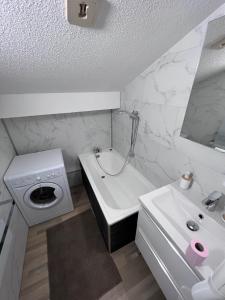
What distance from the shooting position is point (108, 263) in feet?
4.28

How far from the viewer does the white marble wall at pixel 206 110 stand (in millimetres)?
830

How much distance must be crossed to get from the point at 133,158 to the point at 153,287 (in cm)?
135

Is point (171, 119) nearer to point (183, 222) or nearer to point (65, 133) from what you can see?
point (183, 222)

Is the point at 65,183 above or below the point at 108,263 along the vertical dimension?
above

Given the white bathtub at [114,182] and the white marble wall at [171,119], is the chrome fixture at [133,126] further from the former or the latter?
the white bathtub at [114,182]

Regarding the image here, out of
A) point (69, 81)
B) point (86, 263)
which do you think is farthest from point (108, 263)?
point (69, 81)

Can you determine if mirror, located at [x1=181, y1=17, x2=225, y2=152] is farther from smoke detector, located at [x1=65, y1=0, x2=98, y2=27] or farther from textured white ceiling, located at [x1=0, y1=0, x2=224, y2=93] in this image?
smoke detector, located at [x1=65, y1=0, x2=98, y2=27]

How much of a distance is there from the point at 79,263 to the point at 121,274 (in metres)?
0.44

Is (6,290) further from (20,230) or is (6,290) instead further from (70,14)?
(70,14)

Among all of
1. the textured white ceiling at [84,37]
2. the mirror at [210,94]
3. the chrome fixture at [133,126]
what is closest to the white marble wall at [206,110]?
the mirror at [210,94]

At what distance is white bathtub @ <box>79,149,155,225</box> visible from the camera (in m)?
1.66

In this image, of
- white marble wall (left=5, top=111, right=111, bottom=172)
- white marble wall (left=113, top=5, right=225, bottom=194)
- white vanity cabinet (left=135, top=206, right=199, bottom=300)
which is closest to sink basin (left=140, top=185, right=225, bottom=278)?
white vanity cabinet (left=135, top=206, right=199, bottom=300)

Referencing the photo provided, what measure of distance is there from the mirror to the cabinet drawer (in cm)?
71

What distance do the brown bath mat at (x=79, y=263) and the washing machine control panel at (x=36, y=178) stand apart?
0.70m
